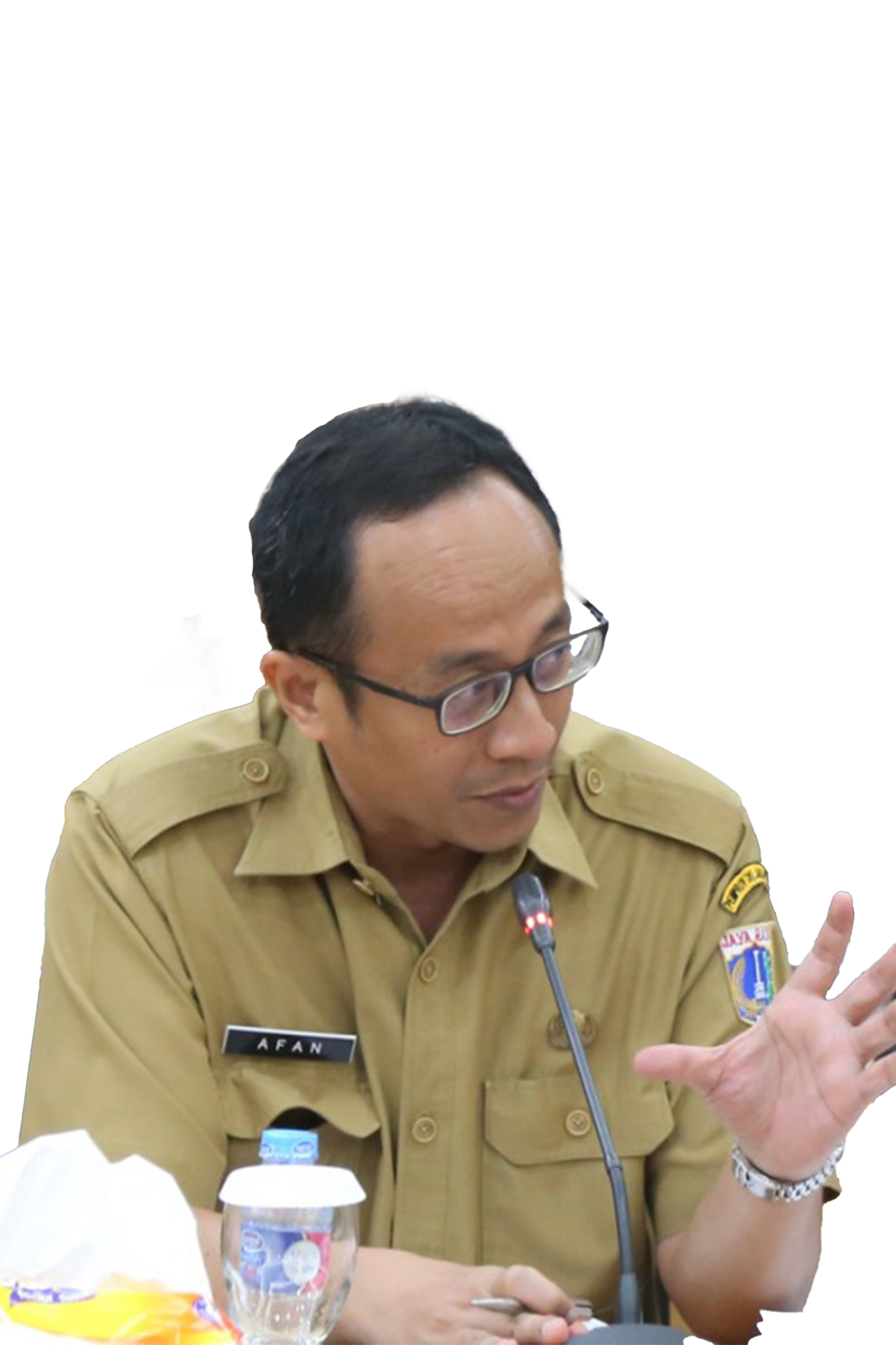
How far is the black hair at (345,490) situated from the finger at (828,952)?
447 millimetres

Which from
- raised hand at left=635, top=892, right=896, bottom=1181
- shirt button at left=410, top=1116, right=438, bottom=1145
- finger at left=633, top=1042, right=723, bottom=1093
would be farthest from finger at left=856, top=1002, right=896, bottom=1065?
shirt button at left=410, top=1116, right=438, bottom=1145

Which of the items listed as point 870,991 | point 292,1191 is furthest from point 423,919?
point 292,1191

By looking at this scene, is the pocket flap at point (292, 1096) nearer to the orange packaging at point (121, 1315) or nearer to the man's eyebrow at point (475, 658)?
the man's eyebrow at point (475, 658)

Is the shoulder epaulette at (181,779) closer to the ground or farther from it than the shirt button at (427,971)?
farther from it

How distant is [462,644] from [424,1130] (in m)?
0.48

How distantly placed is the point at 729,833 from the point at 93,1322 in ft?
3.09

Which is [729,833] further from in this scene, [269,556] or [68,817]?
[68,817]

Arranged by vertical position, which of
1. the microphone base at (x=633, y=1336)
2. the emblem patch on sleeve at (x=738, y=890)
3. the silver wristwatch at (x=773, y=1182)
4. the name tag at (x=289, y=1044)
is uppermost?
the emblem patch on sleeve at (x=738, y=890)

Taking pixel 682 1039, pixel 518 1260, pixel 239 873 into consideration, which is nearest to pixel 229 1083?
pixel 239 873

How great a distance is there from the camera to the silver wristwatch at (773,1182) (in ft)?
5.14

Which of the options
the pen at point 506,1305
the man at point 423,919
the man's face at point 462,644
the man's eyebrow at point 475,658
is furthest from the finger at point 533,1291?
the man's eyebrow at point 475,658

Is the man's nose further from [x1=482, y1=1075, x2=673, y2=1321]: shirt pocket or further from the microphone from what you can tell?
[x1=482, y1=1075, x2=673, y2=1321]: shirt pocket

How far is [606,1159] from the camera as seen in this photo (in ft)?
5.11

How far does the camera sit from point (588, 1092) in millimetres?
1513
